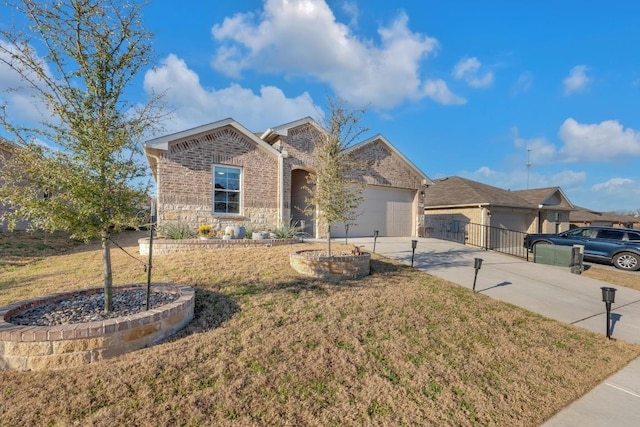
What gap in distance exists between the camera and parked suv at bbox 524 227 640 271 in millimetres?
11609

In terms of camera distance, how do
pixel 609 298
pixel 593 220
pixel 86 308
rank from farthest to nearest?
pixel 593 220 < pixel 609 298 < pixel 86 308

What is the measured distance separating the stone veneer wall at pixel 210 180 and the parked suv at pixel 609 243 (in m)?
10.8

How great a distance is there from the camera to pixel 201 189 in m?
11.3

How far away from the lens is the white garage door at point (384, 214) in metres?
15.2

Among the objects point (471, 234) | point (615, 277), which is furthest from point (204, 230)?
point (471, 234)

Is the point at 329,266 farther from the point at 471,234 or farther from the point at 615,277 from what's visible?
the point at 471,234

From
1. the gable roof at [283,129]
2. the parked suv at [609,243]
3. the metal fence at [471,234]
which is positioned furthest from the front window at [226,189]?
the parked suv at [609,243]

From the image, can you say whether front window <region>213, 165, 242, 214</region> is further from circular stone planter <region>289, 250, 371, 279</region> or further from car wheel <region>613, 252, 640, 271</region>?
car wheel <region>613, 252, 640, 271</region>

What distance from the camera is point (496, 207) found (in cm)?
1914

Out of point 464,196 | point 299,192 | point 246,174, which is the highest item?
point 246,174

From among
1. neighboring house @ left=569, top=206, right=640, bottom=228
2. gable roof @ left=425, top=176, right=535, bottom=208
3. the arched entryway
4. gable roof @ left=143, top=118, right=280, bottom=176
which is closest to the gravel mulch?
gable roof @ left=143, top=118, right=280, bottom=176

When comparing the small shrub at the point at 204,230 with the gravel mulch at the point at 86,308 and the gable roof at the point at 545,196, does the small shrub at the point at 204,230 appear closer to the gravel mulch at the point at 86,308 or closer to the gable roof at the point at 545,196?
the gravel mulch at the point at 86,308

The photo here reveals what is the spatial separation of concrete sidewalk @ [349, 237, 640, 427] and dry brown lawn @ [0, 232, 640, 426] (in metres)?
0.19

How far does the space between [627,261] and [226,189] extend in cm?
1572
